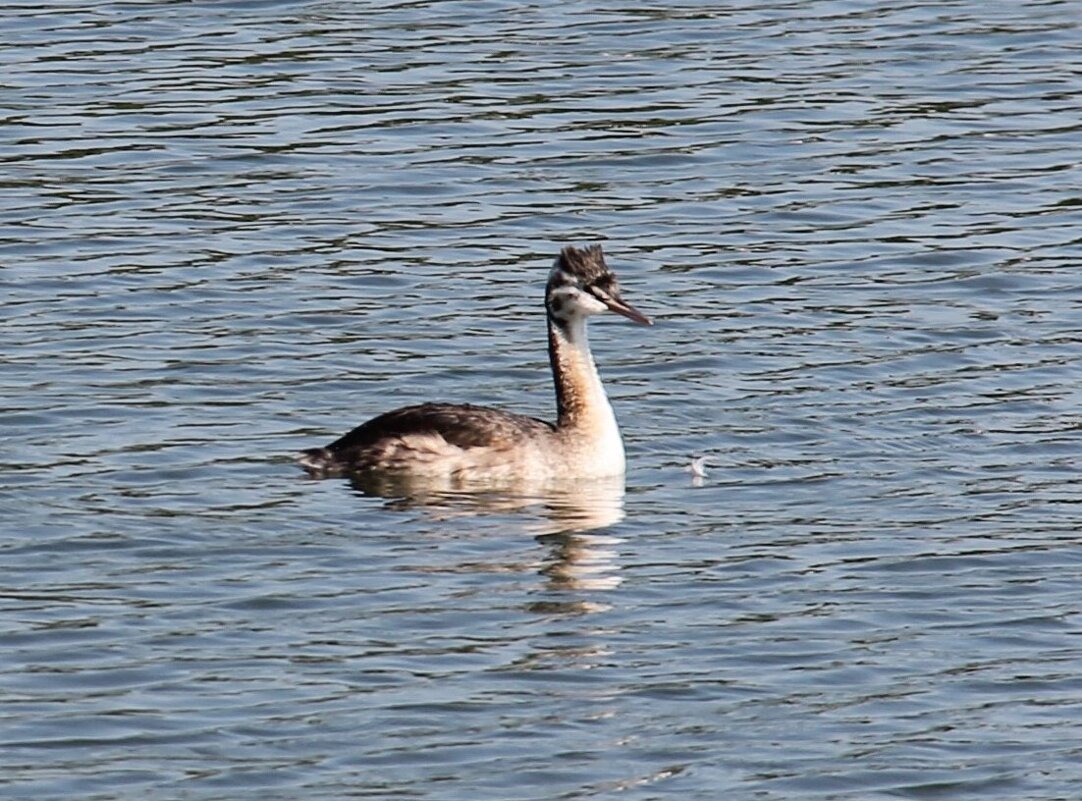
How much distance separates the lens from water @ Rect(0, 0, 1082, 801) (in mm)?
12273

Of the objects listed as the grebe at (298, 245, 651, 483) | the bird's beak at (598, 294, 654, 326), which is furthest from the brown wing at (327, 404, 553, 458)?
the bird's beak at (598, 294, 654, 326)

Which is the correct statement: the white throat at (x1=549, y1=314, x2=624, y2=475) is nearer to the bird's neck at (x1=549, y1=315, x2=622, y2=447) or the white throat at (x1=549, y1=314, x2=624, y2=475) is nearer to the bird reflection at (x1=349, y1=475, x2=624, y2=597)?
the bird's neck at (x1=549, y1=315, x2=622, y2=447)

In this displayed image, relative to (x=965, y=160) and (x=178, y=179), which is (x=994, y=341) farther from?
(x=178, y=179)

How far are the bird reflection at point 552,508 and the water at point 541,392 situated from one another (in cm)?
5

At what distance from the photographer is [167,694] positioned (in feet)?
41.2

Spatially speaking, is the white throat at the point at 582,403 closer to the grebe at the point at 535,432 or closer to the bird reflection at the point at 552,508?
the grebe at the point at 535,432

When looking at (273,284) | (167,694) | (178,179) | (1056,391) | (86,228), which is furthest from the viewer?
(178,179)

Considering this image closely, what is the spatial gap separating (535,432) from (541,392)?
191cm

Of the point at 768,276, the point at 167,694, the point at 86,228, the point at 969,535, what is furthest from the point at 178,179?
the point at 167,694

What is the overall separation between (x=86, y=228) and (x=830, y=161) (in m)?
6.04

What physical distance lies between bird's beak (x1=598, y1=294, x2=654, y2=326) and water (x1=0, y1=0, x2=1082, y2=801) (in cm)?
88

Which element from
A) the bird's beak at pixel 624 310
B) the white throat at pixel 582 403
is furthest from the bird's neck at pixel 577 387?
the bird's beak at pixel 624 310

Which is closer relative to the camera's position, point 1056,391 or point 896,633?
point 896,633

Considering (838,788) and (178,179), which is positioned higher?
(178,179)
